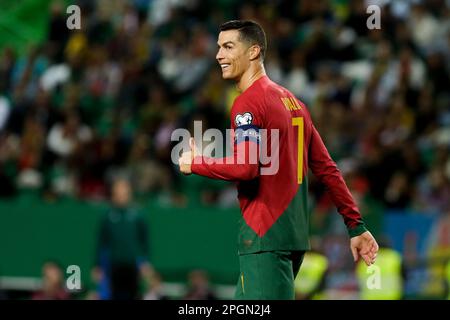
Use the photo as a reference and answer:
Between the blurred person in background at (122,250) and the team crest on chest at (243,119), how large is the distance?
23.3ft

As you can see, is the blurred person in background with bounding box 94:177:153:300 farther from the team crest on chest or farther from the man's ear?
the team crest on chest

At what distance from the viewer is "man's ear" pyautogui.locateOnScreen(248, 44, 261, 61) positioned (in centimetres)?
652

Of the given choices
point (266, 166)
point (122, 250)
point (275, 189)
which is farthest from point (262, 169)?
point (122, 250)

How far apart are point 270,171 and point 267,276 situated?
0.59 metres

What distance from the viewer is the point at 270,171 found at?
637cm

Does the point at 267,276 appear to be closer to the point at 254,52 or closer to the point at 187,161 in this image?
the point at 187,161

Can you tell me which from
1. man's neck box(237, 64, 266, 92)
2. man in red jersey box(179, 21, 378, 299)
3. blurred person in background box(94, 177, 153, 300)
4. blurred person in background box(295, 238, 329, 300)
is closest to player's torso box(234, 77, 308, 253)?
man in red jersey box(179, 21, 378, 299)

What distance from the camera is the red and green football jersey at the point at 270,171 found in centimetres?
618

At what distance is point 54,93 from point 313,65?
407 centimetres

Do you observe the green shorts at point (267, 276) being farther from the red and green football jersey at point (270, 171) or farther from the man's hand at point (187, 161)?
the man's hand at point (187, 161)

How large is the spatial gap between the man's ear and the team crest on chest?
1.46 ft

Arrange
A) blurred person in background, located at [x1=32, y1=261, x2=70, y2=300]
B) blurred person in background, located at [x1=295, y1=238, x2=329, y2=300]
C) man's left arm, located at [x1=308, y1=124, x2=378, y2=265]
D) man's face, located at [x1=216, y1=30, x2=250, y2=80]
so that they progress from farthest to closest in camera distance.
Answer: blurred person in background, located at [x1=32, y1=261, x2=70, y2=300] < blurred person in background, located at [x1=295, y1=238, x2=329, y2=300] < man's left arm, located at [x1=308, y1=124, x2=378, y2=265] < man's face, located at [x1=216, y1=30, x2=250, y2=80]

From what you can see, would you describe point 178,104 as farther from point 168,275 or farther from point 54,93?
point 168,275

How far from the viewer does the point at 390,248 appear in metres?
12.1
